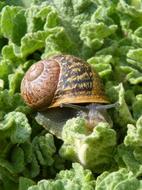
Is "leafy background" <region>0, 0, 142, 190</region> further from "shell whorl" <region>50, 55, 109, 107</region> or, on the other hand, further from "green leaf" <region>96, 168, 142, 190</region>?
"shell whorl" <region>50, 55, 109, 107</region>

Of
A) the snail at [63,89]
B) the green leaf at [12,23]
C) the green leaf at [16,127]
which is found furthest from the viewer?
the green leaf at [12,23]

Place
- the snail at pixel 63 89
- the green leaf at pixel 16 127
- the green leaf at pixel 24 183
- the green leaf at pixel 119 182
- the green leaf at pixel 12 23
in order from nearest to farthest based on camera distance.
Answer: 1. the green leaf at pixel 119 182
2. the green leaf at pixel 24 183
3. the green leaf at pixel 16 127
4. the snail at pixel 63 89
5. the green leaf at pixel 12 23

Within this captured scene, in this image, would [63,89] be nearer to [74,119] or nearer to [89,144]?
[74,119]

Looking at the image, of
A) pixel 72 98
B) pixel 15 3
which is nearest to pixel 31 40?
pixel 72 98

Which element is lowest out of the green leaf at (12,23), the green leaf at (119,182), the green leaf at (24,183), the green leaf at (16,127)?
the green leaf at (24,183)

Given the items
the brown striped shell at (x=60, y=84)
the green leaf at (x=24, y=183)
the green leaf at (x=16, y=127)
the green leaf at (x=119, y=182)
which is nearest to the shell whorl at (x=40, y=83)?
the brown striped shell at (x=60, y=84)

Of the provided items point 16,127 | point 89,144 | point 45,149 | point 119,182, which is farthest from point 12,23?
point 119,182

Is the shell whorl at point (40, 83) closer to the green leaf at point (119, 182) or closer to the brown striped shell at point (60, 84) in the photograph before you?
the brown striped shell at point (60, 84)
